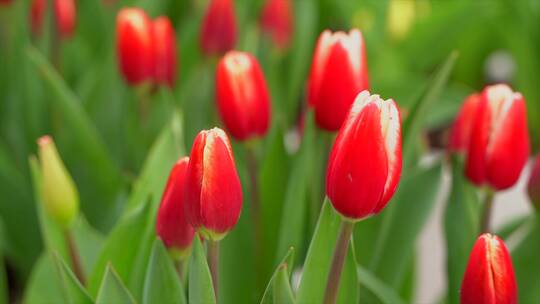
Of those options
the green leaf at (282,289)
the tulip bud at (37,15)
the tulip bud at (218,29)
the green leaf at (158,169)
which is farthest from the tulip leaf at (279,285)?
the tulip bud at (37,15)

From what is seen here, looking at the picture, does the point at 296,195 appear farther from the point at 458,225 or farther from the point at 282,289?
Answer: the point at 282,289

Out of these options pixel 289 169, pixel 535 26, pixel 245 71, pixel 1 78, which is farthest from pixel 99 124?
pixel 535 26

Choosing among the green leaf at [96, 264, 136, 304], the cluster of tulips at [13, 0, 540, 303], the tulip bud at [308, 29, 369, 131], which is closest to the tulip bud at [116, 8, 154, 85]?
the cluster of tulips at [13, 0, 540, 303]

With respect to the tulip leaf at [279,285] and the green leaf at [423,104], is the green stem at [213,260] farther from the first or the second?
the green leaf at [423,104]

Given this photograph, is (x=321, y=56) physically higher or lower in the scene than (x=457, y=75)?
higher

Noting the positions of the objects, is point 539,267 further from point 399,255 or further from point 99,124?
point 99,124

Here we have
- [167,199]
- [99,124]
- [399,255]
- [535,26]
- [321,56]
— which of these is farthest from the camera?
[535,26]
